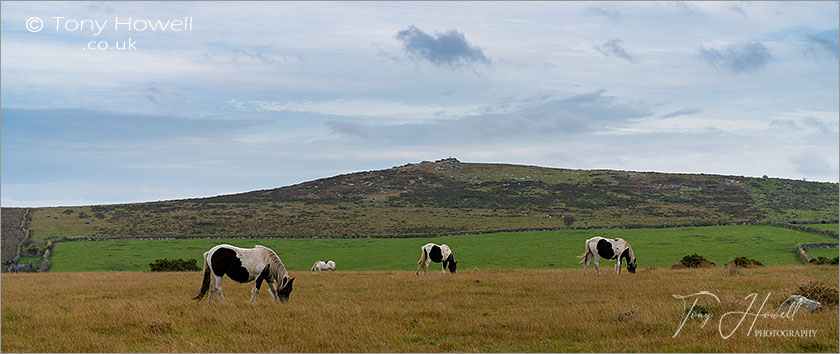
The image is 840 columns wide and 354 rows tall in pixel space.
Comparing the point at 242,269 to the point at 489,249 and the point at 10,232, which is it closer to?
the point at 489,249

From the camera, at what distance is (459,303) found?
65.7ft

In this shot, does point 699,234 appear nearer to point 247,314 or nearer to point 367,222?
point 367,222

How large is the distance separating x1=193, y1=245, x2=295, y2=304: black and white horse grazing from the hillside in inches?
2761

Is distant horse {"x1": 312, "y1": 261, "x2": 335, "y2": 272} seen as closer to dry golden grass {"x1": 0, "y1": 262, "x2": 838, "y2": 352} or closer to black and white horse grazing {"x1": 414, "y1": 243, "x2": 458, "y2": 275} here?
black and white horse grazing {"x1": 414, "y1": 243, "x2": 458, "y2": 275}

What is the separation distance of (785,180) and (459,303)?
172 metres

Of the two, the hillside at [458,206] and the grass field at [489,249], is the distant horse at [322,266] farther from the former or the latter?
the hillside at [458,206]

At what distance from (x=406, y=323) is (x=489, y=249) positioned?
5492cm

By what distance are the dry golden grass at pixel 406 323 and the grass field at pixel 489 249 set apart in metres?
33.7

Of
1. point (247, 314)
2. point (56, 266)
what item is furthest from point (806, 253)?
point (56, 266)

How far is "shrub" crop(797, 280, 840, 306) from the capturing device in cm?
1747

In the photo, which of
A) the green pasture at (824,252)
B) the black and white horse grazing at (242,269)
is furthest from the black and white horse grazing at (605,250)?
the green pasture at (824,252)

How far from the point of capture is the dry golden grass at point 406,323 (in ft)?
43.7

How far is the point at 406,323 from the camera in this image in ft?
52.3

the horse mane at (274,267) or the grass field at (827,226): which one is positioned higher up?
the horse mane at (274,267)
